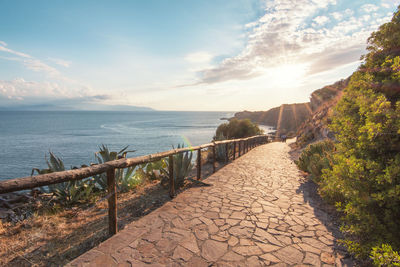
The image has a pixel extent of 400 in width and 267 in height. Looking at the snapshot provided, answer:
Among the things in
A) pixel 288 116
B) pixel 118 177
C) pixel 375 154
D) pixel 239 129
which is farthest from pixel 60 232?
pixel 288 116

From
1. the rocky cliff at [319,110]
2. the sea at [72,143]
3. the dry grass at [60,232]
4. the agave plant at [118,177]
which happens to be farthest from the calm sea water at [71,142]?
the dry grass at [60,232]

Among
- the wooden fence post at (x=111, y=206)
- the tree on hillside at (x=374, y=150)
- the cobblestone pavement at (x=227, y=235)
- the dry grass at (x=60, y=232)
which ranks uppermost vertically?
the tree on hillside at (x=374, y=150)

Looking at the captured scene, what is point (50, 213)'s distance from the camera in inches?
163

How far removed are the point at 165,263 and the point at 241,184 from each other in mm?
3769

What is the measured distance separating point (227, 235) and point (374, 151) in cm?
227

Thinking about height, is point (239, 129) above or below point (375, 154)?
below

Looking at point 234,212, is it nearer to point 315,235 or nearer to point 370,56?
point 315,235

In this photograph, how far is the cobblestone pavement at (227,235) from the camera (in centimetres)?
250

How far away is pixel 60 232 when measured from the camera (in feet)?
10.9

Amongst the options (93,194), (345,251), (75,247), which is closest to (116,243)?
(75,247)

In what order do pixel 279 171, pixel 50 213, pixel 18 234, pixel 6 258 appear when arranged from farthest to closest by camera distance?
pixel 279 171, pixel 50 213, pixel 18 234, pixel 6 258

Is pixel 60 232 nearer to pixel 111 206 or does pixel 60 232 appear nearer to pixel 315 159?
pixel 111 206

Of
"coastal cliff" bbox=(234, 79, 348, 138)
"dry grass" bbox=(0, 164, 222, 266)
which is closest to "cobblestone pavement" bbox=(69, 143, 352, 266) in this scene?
"dry grass" bbox=(0, 164, 222, 266)

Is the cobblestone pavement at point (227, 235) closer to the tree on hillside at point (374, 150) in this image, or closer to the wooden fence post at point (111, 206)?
the wooden fence post at point (111, 206)
